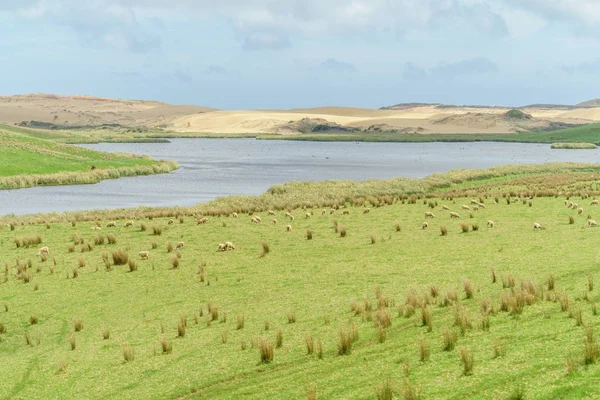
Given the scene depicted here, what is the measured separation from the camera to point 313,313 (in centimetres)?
1529

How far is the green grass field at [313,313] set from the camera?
10367mm

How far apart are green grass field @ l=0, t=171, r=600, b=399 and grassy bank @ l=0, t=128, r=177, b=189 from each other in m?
40.2

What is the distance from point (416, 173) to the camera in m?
78.7

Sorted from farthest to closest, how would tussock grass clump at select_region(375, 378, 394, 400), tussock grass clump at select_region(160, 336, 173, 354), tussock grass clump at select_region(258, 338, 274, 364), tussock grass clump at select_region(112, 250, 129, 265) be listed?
tussock grass clump at select_region(112, 250, 129, 265)
tussock grass clump at select_region(160, 336, 173, 354)
tussock grass clump at select_region(258, 338, 274, 364)
tussock grass clump at select_region(375, 378, 394, 400)

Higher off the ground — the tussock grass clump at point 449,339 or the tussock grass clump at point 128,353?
the tussock grass clump at point 449,339

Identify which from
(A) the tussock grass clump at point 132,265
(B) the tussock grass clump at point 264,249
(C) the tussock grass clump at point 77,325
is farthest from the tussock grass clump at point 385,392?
(B) the tussock grass clump at point 264,249

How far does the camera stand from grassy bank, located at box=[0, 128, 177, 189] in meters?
65.6

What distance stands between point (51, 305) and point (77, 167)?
59.1 metres

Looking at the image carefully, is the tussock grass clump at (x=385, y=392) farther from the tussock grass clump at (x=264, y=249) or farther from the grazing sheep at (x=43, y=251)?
the grazing sheep at (x=43, y=251)

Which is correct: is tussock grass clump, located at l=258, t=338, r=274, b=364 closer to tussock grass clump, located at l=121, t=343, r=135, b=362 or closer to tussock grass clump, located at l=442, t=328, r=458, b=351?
tussock grass clump, located at l=121, t=343, r=135, b=362

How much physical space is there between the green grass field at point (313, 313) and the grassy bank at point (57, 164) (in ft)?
132

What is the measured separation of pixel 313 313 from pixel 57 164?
6434cm

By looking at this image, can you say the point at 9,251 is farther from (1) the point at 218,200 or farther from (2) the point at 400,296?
(1) the point at 218,200

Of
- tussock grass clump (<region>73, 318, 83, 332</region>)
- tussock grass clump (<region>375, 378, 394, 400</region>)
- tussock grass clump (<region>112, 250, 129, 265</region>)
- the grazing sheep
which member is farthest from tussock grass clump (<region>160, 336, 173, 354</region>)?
the grazing sheep
